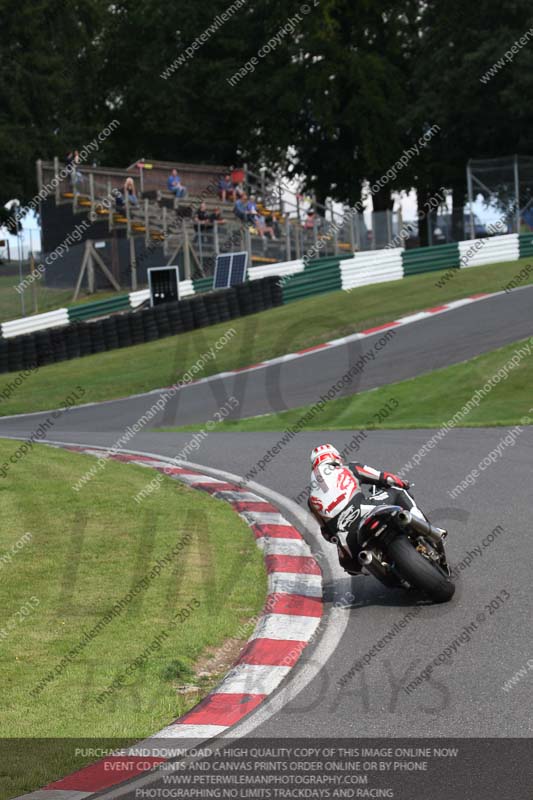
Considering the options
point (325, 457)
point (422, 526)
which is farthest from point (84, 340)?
point (422, 526)

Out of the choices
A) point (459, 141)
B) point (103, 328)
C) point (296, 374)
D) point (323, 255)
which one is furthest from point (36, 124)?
point (296, 374)

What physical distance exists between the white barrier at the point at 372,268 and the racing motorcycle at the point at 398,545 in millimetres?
24406

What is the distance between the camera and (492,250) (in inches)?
1305

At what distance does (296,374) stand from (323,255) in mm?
14366

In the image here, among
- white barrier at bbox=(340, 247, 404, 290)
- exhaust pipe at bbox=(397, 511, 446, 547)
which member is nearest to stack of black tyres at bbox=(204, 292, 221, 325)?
white barrier at bbox=(340, 247, 404, 290)

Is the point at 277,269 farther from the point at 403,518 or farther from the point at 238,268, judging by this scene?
the point at 403,518

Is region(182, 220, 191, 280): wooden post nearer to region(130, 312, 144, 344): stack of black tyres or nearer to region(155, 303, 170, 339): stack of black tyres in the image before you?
region(155, 303, 170, 339): stack of black tyres

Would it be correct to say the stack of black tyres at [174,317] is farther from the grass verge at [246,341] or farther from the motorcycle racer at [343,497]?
the motorcycle racer at [343,497]

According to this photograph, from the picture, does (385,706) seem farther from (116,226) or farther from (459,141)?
(459,141)

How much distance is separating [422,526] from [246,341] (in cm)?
1859

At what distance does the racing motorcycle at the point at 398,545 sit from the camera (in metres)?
7.43

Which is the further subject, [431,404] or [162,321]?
[162,321]

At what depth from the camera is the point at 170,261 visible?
33.2 meters

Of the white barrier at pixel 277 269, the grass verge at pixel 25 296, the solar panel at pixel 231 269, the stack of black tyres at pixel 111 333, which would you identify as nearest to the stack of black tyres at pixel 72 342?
the stack of black tyres at pixel 111 333
